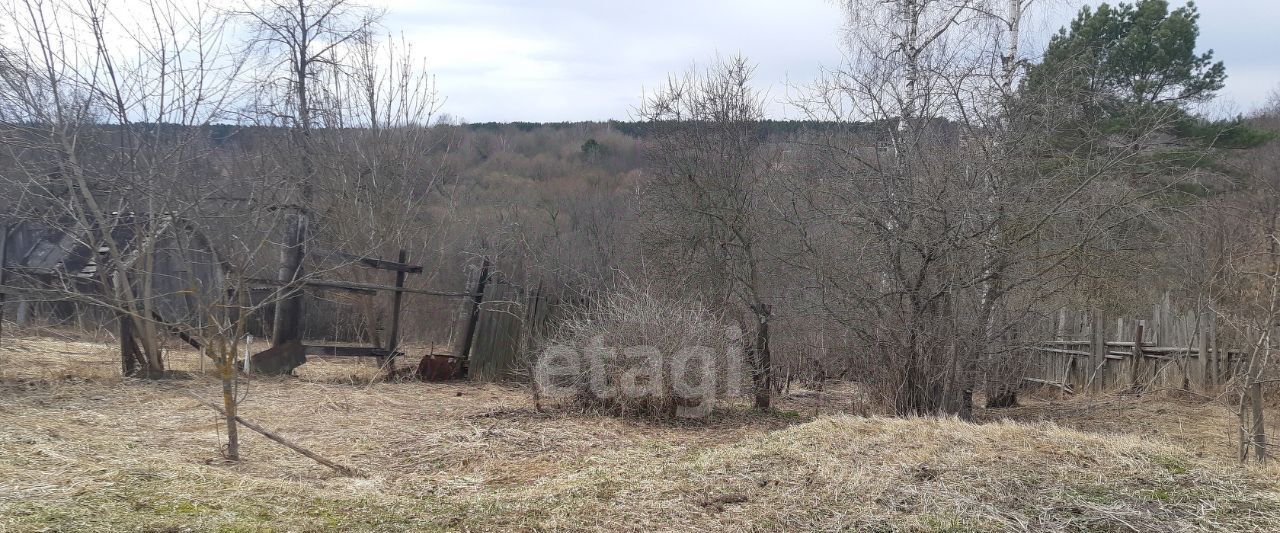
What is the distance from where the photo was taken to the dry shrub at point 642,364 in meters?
8.16

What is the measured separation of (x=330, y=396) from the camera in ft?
29.6

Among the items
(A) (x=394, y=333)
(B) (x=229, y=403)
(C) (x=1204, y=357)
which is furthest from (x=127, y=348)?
(C) (x=1204, y=357)

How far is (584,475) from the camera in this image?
5.61 metres

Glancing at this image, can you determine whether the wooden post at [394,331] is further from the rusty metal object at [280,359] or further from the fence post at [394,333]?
the rusty metal object at [280,359]

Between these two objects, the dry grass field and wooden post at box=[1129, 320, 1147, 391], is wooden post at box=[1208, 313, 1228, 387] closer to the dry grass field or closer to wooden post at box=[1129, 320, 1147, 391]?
wooden post at box=[1129, 320, 1147, 391]

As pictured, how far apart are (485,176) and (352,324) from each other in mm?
21326

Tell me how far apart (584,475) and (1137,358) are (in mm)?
10439

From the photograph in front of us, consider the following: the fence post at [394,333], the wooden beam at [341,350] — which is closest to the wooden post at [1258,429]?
the fence post at [394,333]

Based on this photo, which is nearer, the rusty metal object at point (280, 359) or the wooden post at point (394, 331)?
the rusty metal object at point (280, 359)

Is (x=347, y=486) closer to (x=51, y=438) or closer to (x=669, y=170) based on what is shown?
(x=51, y=438)

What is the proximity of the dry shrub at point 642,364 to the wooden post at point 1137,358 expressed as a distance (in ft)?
24.7

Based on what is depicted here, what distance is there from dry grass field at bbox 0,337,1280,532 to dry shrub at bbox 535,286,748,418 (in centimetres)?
28

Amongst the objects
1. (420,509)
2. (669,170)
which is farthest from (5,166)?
(420,509)

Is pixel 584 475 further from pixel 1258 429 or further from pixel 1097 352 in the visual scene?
pixel 1097 352
